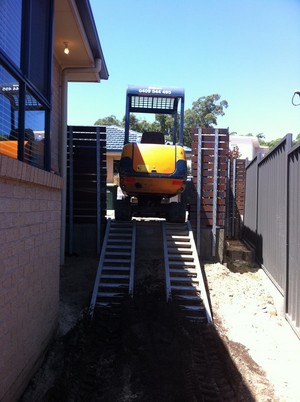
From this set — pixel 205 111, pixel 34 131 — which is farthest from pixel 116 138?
pixel 205 111

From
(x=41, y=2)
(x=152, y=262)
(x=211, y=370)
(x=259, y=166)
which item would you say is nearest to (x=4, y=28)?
(x=41, y=2)

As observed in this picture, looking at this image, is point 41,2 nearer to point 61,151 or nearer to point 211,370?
point 61,151

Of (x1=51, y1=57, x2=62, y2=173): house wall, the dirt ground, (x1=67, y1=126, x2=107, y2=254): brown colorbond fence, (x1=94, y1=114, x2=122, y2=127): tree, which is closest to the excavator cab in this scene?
(x1=67, y1=126, x2=107, y2=254): brown colorbond fence

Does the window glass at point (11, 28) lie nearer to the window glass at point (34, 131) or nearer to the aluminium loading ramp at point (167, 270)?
the window glass at point (34, 131)

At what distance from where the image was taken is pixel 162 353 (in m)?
4.79

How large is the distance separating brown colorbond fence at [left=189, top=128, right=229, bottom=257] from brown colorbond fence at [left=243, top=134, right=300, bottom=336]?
0.93 m

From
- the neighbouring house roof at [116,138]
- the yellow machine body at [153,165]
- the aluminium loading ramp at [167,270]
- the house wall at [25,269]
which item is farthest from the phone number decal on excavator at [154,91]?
the neighbouring house roof at [116,138]

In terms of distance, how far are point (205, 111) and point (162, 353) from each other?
43.9 meters

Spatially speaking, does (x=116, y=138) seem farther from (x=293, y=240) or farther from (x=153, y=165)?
(x=293, y=240)

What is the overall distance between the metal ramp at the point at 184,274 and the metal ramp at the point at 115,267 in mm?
730

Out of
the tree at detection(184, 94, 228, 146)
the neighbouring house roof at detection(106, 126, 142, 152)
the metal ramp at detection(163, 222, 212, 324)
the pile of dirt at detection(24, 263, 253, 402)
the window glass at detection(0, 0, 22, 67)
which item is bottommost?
the pile of dirt at detection(24, 263, 253, 402)

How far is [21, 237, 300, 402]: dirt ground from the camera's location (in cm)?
408

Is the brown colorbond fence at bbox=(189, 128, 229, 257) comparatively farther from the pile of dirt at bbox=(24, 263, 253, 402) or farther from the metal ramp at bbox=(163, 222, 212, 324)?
the pile of dirt at bbox=(24, 263, 253, 402)

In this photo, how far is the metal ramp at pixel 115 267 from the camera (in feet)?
21.5
